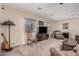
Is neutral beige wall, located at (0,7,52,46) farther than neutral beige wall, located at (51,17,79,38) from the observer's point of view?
No

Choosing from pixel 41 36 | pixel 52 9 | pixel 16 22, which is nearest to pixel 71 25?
pixel 52 9

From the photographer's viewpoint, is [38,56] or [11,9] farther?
[38,56]

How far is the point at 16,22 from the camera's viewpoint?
1976mm

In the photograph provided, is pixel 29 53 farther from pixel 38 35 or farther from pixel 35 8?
pixel 35 8

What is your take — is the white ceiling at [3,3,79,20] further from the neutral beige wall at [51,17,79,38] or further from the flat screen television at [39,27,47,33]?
the flat screen television at [39,27,47,33]

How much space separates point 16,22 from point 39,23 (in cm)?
46

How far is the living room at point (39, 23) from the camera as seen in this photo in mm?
1920

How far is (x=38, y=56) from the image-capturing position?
199cm

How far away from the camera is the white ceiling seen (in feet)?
6.36

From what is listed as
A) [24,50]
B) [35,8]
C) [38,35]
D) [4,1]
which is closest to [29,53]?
[24,50]

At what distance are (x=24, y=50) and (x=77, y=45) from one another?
3.37ft

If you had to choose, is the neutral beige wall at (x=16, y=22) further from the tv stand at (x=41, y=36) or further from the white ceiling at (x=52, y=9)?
the tv stand at (x=41, y=36)

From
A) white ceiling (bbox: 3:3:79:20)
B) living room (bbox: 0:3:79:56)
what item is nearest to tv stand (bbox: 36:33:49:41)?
living room (bbox: 0:3:79:56)

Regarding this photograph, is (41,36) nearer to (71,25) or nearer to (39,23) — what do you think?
(39,23)
